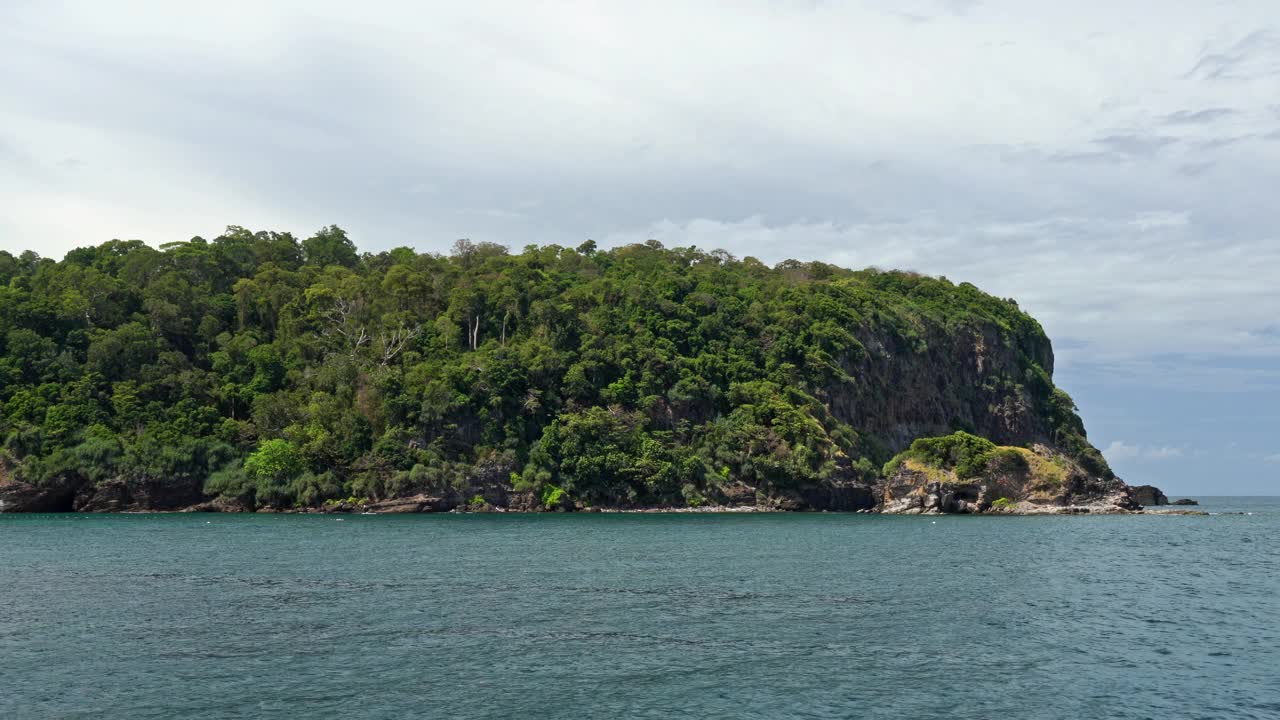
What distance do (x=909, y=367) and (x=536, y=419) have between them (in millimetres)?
54346

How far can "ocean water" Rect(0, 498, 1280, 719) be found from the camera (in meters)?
22.3

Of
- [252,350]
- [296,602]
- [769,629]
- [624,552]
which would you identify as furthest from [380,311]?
[769,629]

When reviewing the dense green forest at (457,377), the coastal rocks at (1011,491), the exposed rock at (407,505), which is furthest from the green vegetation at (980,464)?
the exposed rock at (407,505)

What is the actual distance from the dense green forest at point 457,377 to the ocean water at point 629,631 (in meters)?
38.9

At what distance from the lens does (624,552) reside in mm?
53469

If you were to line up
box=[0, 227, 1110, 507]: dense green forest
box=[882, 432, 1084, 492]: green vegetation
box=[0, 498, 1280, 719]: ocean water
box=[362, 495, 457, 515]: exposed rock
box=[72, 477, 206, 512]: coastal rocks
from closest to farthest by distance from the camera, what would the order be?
box=[0, 498, 1280, 719]: ocean water, box=[72, 477, 206, 512]: coastal rocks, box=[362, 495, 457, 515]: exposed rock, box=[0, 227, 1110, 507]: dense green forest, box=[882, 432, 1084, 492]: green vegetation

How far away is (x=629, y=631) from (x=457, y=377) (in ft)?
248

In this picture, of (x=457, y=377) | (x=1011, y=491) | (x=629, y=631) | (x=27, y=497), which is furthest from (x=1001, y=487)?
(x=27, y=497)

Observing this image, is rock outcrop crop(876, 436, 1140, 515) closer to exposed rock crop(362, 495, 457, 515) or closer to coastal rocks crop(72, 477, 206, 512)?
exposed rock crop(362, 495, 457, 515)

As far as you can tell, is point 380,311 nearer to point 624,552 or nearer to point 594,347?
point 594,347

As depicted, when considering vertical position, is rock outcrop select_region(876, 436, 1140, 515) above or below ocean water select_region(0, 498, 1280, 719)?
above

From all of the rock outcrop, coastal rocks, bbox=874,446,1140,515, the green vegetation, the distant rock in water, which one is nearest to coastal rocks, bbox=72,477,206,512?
coastal rocks, bbox=874,446,1140,515

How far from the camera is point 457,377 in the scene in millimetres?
102875

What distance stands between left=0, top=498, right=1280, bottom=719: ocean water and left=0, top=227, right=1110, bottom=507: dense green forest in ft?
127
